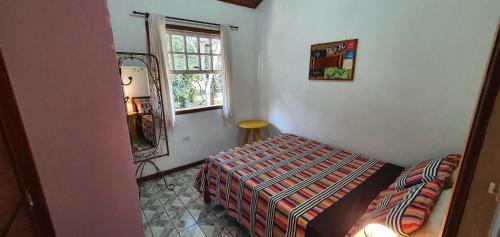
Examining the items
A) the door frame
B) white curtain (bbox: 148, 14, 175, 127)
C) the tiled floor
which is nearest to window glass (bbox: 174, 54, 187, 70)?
white curtain (bbox: 148, 14, 175, 127)

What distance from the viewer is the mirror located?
7.45 ft

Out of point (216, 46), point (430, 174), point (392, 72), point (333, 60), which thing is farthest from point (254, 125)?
point (430, 174)

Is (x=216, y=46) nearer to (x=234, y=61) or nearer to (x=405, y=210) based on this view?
(x=234, y=61)

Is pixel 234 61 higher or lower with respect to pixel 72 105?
higher

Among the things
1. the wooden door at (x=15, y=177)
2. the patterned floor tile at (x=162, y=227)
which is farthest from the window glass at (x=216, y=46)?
the wooden door at (x=15, y=177)

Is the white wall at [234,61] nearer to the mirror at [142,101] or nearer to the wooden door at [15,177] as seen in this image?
the mirror at [142,101]

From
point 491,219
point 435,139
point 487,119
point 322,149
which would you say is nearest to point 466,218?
point 491,219

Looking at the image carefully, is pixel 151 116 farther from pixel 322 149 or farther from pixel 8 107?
pixel 322 149

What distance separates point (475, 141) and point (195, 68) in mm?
3071

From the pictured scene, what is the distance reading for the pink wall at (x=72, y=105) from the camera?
71cm

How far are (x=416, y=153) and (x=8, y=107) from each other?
286cm

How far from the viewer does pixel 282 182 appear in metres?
1.77

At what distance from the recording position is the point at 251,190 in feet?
5.55

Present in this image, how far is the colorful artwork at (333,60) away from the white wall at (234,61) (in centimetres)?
127
